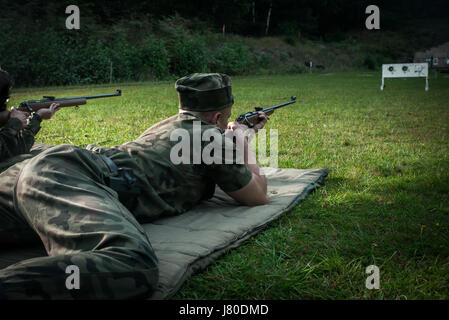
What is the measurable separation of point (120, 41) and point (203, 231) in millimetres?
21403

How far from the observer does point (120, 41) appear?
73.2ft

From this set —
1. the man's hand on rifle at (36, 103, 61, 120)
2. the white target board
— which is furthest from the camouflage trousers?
the white target board

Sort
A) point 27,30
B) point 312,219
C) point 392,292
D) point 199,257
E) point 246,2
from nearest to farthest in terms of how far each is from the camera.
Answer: point 392,292 < point 199,257 < point 312,219 < point 27,30 < point 246,2

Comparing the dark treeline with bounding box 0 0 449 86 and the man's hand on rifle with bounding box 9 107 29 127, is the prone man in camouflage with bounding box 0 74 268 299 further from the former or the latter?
the dark treeline with bounding box 0 0 449 86

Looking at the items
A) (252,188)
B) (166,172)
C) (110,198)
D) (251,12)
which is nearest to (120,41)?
(252,188)

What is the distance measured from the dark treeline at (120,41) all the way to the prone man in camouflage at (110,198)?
17181 mm

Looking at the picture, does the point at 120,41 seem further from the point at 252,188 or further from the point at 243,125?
the point at 252,188

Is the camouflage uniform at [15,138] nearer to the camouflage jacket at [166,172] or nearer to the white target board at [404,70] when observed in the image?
the camouflage jacket at [166,172]

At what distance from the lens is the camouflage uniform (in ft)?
13.0

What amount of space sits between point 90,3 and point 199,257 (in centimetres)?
2758

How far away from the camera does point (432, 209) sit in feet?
11.2
